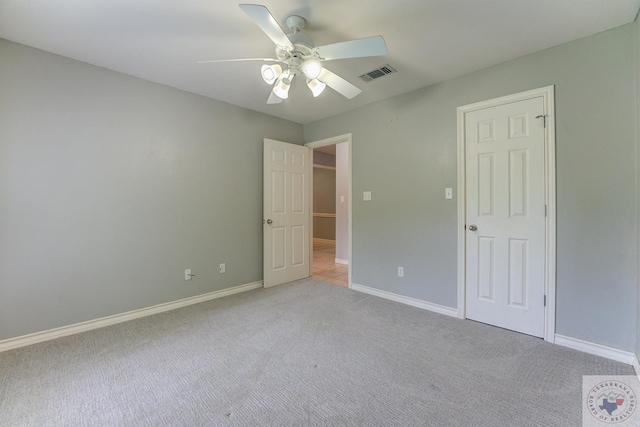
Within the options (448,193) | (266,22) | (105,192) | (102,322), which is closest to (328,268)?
(448,193)

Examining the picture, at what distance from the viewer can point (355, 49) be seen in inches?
64.9

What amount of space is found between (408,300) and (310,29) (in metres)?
2.85

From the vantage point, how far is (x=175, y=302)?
9.61 ft

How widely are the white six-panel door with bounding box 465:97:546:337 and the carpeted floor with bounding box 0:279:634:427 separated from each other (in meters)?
0.24

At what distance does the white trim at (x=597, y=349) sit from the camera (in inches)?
73.6

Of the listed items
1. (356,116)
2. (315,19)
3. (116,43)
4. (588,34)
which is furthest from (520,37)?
(116,43)

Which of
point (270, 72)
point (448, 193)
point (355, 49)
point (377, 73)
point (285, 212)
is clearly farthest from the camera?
Result: point (285, 212)

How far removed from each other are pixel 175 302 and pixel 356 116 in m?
3.18

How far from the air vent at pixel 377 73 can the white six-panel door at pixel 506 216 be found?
0.91m

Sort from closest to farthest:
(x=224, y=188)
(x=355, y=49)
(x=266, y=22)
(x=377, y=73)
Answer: (x=266, y=22) < (x=355, y=49) < (x=377, y=73) < (x=224, y=188)

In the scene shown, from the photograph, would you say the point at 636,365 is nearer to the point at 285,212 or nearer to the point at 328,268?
the point at 285,212

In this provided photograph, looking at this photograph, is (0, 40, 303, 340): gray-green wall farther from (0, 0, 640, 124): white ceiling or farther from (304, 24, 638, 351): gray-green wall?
(304, 24, 638, 351): gray-green wall

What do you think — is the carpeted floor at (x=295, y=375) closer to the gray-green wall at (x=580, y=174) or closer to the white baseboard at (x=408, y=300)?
the white baseboard at (x=408, y=300)

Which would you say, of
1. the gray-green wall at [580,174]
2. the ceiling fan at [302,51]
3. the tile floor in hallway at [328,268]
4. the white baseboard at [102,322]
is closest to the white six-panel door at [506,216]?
the gray-green wall at [580,174]
